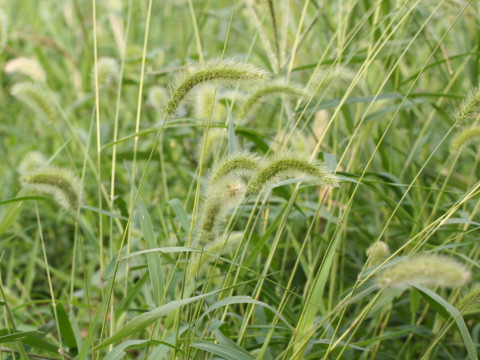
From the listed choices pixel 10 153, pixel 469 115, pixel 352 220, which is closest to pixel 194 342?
pixel 469 115

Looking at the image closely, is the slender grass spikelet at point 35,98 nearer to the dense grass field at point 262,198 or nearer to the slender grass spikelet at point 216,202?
the dense grass field at point 262,198

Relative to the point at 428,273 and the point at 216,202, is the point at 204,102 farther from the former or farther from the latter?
the point at 428,273

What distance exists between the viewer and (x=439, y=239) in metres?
2.25

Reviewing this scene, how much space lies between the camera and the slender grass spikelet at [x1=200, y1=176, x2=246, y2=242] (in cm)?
126

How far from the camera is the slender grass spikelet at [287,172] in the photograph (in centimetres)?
116

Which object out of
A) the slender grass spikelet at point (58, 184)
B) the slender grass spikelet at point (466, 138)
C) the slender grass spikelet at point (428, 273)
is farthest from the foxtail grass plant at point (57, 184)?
the slender grass spikelet at point (466, 138)

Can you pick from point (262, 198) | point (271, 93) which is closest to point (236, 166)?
point (271, 93)

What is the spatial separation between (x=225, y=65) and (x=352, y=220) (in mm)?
1296

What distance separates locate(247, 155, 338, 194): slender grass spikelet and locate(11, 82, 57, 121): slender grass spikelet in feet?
2.79

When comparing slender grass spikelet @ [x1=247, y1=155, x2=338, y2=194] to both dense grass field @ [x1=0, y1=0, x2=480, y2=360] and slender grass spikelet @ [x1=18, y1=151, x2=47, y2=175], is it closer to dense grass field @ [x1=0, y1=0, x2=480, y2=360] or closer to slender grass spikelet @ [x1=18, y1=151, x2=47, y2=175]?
dense grass field @ [x1=0, y1=0, x2=480, y2=360]

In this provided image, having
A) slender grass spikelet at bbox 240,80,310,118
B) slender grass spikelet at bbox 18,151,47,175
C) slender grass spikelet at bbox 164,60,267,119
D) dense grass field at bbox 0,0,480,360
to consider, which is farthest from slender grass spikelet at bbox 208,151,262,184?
slender grass spikelet at bbox 18,151,47,175

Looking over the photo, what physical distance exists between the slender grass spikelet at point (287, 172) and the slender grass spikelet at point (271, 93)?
1.13 ft

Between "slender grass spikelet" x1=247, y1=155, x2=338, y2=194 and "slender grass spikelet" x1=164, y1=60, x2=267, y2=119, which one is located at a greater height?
"slender grass spikelet" x1=164, y1=60, x2=267, y2=119

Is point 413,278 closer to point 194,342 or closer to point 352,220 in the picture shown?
point 194,342
